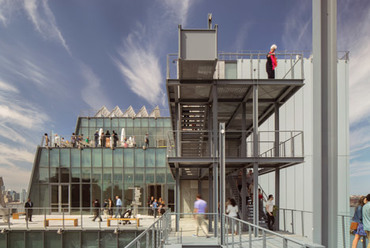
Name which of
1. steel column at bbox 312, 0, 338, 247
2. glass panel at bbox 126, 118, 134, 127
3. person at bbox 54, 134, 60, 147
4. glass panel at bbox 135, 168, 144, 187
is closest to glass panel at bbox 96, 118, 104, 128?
glass panel at bbox 126, 118, 134, 127

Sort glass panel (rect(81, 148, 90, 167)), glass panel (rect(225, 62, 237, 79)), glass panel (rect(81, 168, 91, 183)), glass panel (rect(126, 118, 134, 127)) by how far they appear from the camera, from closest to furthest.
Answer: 1. glass panel (rect(225, 62, 237, 79))
2. glass panel (rect(81, 168, 91, 183))
3. glass panel (rect(81, 148, 90, 167))
4. glass panel (rect(126, 118, 134, 127))

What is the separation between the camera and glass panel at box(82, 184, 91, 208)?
31.8 meters

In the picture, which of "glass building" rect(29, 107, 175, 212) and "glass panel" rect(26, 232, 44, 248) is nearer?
"glass panel" rect(26, 232, 44, 248)

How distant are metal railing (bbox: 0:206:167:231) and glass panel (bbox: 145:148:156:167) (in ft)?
37.2

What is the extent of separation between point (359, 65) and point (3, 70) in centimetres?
10357

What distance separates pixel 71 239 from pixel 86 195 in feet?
33.3

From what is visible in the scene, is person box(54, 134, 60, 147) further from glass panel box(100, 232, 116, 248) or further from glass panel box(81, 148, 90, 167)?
glass panel box(100, 232, 116, 248)

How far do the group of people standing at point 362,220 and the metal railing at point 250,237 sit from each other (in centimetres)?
170

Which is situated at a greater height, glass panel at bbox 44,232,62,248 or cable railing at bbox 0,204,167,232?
cable railing at bbox 0,204,167,232

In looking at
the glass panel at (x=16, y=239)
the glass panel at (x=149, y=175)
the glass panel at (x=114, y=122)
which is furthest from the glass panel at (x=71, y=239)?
the glass panel at (x=114, y=122)

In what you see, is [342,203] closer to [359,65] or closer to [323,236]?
[323,236]

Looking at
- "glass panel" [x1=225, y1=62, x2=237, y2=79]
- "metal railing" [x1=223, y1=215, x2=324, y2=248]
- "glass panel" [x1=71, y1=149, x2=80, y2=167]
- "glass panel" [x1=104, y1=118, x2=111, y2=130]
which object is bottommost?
"metal railing" [x1=223, y1=215, x2=324, y2=248]

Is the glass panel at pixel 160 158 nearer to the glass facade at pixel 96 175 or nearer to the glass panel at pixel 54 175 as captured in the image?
the glass facade at pixel 96 175

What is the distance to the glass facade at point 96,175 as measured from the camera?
31.6 metres
